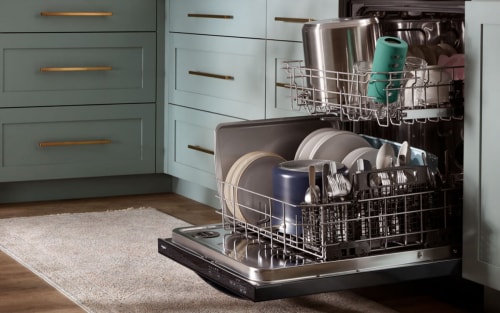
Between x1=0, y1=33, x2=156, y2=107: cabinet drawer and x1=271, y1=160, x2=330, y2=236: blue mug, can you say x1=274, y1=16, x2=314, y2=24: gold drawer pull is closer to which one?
x1=271, y1=160, x2=330, y2=236: blue mug

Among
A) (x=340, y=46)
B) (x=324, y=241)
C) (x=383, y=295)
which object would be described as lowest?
(x=383, y=295)

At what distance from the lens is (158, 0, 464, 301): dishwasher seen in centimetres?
195

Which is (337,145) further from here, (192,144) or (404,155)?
(192,144)

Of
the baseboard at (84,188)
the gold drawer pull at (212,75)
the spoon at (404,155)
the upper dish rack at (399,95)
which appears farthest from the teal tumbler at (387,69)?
the baseboard at (84,188)

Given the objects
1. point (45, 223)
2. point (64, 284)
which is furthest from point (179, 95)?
point (64, 284)

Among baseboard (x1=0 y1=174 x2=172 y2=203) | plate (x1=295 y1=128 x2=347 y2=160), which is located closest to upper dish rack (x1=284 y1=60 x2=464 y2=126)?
plate (x1=295 y1=128 x2=347 y2=160)

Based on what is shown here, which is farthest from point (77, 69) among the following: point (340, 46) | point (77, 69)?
point (340, 46)

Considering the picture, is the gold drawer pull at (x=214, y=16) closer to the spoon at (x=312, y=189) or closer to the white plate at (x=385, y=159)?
the white plate at (x=385, y=159)

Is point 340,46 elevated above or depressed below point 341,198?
above

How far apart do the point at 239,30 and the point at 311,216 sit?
1.40m

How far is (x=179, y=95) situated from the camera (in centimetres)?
373

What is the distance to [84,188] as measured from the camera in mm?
3830

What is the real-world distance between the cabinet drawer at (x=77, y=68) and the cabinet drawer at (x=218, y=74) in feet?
0.39

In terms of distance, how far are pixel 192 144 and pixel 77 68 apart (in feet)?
1.68
